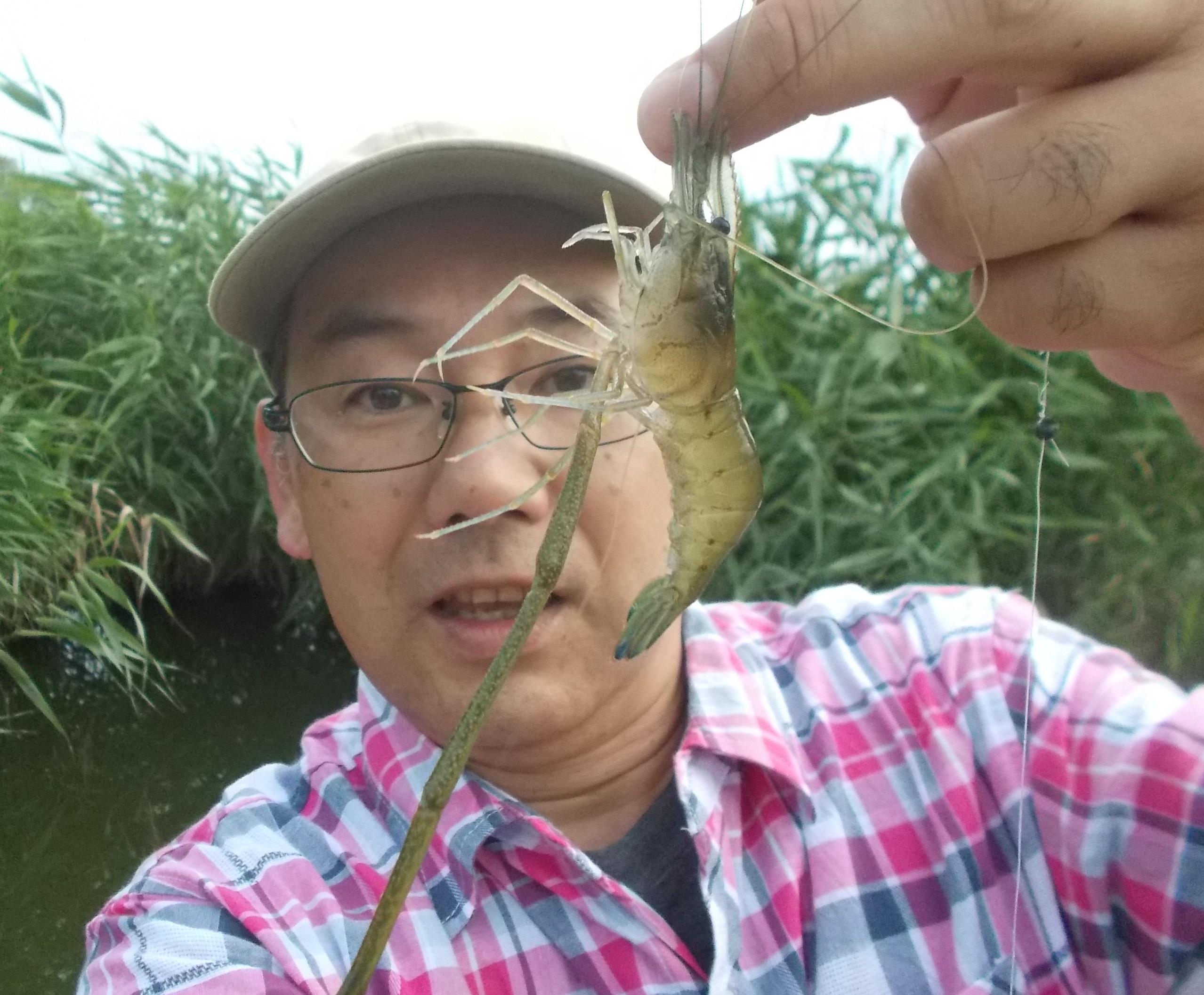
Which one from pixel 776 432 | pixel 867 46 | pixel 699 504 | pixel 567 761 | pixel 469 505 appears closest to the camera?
pixel 867 46

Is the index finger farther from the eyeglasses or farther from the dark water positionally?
the dark water

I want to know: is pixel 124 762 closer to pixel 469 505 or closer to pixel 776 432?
pixel 469 505

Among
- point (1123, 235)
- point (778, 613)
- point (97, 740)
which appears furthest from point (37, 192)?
point (1123, 235)

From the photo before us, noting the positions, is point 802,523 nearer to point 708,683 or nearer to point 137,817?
point 708,683

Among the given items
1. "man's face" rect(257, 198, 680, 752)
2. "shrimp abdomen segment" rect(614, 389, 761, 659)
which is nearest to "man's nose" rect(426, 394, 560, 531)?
"man's face" rect(257, 198, 680, 752)

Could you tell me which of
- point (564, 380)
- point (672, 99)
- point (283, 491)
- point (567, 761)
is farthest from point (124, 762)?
point (672, 99)
